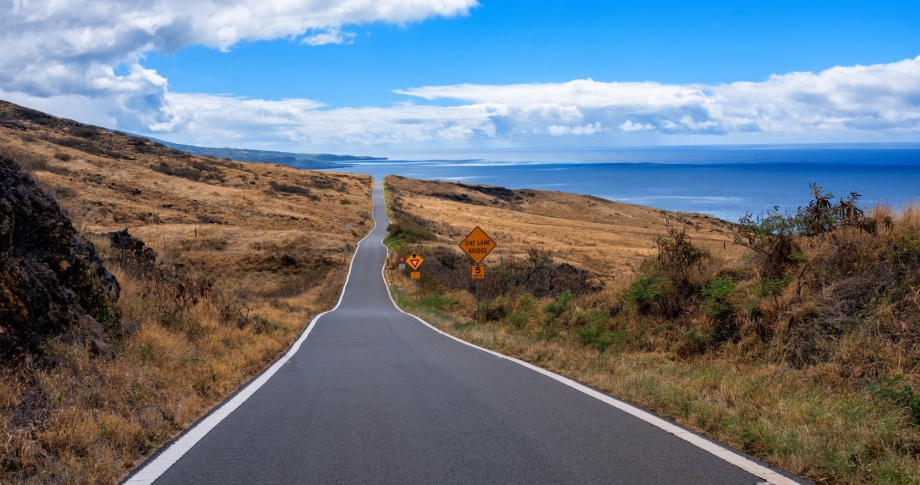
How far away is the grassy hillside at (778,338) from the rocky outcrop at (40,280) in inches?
237

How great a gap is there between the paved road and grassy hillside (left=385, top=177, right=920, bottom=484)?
0.68 metres

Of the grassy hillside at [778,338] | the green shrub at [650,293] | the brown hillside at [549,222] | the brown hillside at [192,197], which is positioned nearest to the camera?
the grassy hillside at [778,338]

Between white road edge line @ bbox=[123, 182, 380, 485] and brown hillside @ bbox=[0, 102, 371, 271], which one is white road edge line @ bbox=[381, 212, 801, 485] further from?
brown hillside @ bbox=[0, 102, 371, 271]

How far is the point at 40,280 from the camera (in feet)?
24.8

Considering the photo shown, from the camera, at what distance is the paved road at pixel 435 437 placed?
15.9 ft

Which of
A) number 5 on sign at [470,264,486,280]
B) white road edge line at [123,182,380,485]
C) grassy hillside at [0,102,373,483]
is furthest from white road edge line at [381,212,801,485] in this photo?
number 5 on sign at [470,264,486,280]

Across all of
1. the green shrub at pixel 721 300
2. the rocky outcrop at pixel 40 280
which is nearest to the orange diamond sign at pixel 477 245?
the green shrub at pixel 721 300

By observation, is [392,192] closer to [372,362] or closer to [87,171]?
[87,171]

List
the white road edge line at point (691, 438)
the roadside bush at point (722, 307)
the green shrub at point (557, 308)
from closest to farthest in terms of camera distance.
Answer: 1. the white road edge line at point (691, 438)
2. the roadside bush at point (722, 307)
3. the green shrub at point (557, 308)

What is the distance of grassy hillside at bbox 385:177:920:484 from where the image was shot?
17.8 ft

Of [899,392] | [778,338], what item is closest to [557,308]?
[778,338]

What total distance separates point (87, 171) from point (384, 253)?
35.6 m

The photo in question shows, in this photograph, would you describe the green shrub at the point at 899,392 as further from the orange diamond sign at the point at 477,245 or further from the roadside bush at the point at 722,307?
the orange diamond sign at the point at 477,245

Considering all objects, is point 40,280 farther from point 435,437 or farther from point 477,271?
point 477,271
